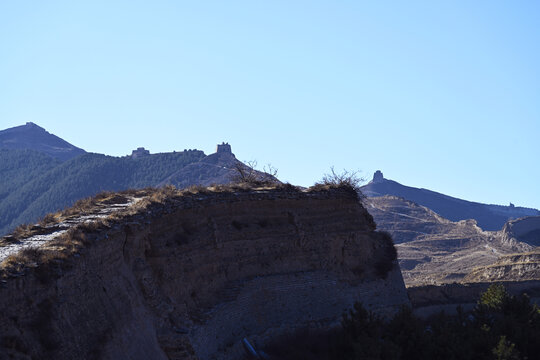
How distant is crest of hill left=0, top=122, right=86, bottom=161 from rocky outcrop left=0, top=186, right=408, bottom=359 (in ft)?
251

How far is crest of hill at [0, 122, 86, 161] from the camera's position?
98.6m

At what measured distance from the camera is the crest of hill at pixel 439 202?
430 feet

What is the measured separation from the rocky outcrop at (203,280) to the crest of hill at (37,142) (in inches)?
3007

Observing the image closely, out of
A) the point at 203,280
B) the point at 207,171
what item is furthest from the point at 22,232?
the point at 207,171

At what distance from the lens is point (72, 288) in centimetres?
1425

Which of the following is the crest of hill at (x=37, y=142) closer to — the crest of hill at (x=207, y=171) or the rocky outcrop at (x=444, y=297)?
the crest of hill at (x=207, y=171)

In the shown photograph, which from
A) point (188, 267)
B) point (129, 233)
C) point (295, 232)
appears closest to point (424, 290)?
point (295, 232)

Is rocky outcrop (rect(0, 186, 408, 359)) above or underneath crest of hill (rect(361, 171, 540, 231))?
underneath

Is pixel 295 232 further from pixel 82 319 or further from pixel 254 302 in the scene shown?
pixel 82 319

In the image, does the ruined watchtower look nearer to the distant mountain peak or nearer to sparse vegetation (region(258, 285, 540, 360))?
the distant mountain peak

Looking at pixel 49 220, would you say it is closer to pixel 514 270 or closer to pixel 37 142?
pixel 514 270

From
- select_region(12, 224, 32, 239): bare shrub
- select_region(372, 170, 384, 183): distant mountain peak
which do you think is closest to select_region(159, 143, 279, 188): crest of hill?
select_region(12, 224, 32, 239): bare shrub

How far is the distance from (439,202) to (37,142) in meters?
73.7

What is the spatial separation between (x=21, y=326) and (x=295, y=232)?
13540mm
